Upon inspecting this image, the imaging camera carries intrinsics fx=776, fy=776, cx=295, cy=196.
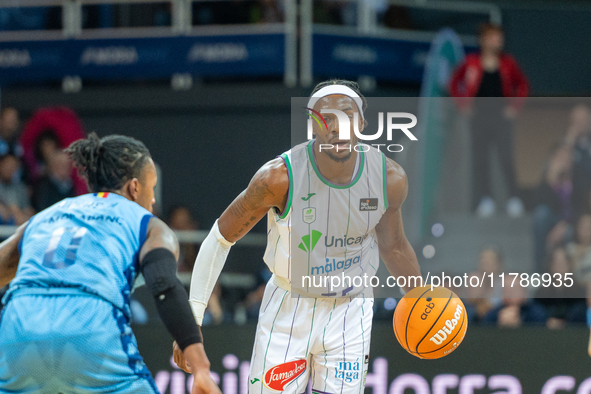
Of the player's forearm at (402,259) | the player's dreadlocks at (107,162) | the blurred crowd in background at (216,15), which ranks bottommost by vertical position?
the player's forearm at (402,259)

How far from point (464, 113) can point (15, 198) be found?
466 cm

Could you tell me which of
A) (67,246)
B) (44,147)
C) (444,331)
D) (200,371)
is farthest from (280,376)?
(44,147)

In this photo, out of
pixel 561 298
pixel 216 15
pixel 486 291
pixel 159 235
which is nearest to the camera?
pixel 159 235

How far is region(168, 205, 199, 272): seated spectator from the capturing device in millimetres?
7841

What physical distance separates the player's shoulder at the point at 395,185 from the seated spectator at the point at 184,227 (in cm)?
385

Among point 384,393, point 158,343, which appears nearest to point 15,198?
point 158,343

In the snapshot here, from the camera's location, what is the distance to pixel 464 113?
774 cm

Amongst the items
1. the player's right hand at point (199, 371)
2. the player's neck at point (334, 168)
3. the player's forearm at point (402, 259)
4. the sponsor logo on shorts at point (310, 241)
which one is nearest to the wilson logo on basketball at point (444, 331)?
the player's forearm at point (402, 259)

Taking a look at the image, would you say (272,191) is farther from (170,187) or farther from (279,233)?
(170,187)

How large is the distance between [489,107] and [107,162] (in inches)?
197

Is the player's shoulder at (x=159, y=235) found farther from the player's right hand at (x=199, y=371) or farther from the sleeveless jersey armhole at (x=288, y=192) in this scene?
the sleeveless jersey armhole at (x=288, y=192)

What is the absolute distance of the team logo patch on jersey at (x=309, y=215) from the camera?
163 inches

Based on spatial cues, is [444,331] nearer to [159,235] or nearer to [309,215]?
[309,215]

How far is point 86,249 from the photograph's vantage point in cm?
316
